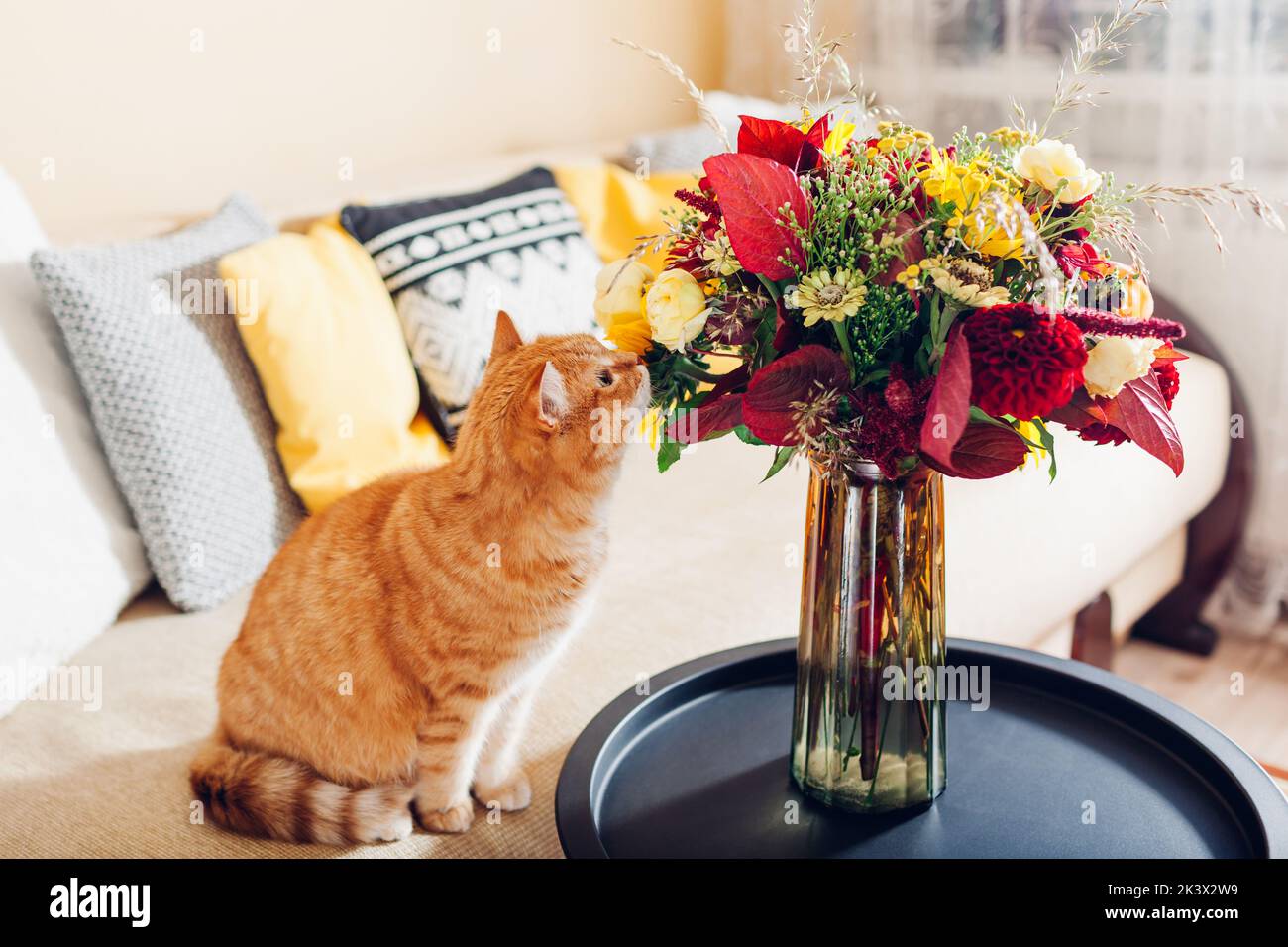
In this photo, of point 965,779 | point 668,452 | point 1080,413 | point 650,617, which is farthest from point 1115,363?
point 650,617

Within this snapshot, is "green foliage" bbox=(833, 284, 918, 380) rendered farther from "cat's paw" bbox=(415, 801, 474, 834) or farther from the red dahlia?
"cat's paw" bbox=(415, 801, 474, 834)

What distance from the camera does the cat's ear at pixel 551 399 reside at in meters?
0.94

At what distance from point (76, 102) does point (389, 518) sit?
1.17 meters

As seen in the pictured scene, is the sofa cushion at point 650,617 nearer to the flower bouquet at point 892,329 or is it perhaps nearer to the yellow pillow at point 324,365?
the yellow pillow at point 324,365

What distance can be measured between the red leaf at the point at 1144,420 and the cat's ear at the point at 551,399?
41 centimetres

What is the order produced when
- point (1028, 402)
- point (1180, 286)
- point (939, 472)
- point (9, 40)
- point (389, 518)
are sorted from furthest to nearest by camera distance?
point (1180, 286) < point (9, 40) < point (389, 518) < point (939, 472) < point (1028, 402)

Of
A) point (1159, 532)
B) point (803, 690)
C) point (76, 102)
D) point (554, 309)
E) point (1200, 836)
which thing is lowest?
point (1159, 532)

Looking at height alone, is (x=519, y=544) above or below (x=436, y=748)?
above

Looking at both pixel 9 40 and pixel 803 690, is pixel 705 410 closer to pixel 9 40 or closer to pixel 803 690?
pixel 803 690

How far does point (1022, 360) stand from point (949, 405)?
0.17 feet

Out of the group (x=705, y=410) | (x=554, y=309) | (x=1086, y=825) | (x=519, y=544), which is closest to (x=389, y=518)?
(x=519, y=544)

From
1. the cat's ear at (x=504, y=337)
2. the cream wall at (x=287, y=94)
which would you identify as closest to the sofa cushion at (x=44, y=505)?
the cream wall at (x=287, y=94)

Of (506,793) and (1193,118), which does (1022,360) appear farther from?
(1193,118)
